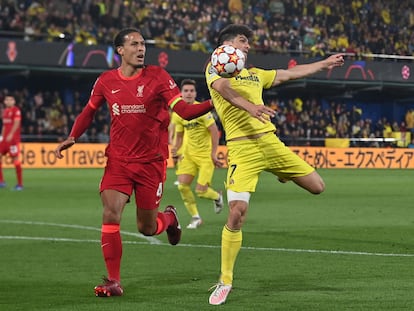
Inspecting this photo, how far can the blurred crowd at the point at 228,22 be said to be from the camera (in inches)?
1457

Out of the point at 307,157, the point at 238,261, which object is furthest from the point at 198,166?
the point at 307,157

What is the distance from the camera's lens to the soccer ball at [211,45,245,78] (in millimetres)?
7750

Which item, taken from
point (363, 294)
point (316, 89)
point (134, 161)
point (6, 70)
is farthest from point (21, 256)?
point (316, 89)

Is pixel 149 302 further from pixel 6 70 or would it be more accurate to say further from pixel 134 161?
pixel 6 70

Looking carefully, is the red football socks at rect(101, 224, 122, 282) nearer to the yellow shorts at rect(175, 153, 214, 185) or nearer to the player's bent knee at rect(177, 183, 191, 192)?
the player's bent knee at rect(177, 183, 191, 192)

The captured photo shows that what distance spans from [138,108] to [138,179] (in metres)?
0.62

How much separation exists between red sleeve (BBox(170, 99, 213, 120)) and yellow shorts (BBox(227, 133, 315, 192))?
2.07 feet

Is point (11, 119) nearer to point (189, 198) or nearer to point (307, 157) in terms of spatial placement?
point (189, 198)

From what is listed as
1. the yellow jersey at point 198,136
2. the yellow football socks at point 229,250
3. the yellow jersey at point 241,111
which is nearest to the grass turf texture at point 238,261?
the yellow football socks at point 229,250

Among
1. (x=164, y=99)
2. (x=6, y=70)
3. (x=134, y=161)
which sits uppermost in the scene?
(x=164, y=99)

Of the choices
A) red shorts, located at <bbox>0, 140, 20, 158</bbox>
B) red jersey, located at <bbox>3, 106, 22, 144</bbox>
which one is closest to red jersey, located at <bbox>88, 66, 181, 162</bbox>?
red jersey, located at <bbox>3, 106, 22, 144</bbox>

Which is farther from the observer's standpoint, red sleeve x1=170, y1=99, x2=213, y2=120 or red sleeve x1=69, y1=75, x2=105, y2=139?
red sleeve x1=69, y1=75, x2=105, y2=139

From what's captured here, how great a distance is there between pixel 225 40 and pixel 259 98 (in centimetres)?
60

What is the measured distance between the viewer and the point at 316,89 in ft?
154
